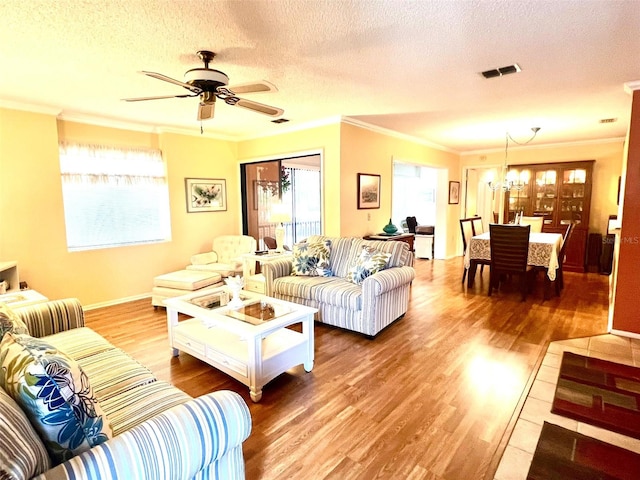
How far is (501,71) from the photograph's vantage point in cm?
293

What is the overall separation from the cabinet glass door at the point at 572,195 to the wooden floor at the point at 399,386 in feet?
9.09

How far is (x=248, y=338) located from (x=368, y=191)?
338 cm

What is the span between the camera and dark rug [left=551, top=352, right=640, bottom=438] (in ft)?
7.10

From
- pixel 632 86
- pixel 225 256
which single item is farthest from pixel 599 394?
pixel 225 256

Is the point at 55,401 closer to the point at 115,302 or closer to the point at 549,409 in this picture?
the point at 549,409

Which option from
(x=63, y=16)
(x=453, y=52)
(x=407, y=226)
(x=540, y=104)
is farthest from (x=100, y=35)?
(x=407, y=226)

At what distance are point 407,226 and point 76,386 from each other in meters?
8.17

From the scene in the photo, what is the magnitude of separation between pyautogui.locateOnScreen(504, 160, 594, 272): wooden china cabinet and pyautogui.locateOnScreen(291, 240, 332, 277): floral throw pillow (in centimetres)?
418

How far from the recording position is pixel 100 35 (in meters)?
2.26

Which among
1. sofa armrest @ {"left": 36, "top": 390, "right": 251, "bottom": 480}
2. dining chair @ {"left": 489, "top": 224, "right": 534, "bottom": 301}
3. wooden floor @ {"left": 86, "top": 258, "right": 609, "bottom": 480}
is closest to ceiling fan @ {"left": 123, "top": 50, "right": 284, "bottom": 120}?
sofa armrest @ {"left": 36, "top": 390, "right": 251, "bottom": 480}

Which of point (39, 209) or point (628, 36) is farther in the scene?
point (39, 209)

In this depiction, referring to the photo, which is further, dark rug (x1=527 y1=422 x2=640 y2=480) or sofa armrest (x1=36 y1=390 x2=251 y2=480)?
dark rug (x1=527 y1=422 x2=640 y2=480)

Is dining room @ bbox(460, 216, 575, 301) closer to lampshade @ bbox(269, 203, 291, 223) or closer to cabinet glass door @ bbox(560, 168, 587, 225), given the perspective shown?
cabinet glass door @ bbox(560, 168, 587, 225)

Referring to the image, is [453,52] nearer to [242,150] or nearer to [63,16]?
[63,16]
